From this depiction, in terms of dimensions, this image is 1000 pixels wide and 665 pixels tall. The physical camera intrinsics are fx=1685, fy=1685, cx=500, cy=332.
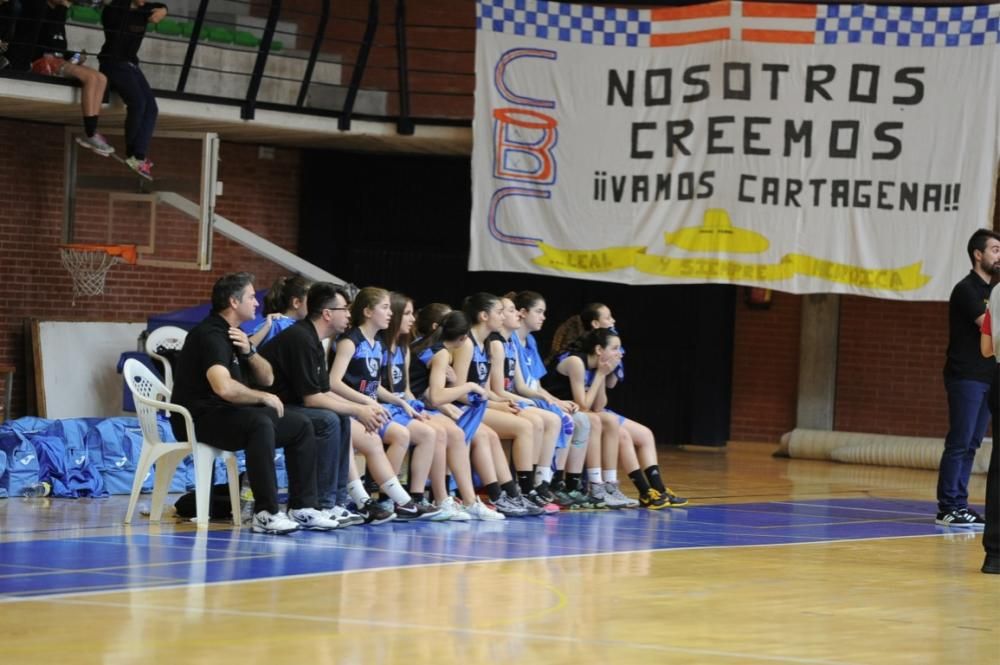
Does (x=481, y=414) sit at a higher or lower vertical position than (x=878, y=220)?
lower

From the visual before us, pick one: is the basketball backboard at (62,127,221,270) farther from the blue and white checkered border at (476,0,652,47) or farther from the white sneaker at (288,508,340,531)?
the white sneaker at (288,508,340,531)

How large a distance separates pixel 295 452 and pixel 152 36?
22.2 ft

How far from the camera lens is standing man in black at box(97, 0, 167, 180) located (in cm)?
1302

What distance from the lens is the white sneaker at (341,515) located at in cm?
882

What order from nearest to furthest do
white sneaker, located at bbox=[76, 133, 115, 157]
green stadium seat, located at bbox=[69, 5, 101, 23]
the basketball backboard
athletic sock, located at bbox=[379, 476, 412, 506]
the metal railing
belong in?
athletic sock, located at bbox=[379, 476, 412, 506] → white sneaker, located at bbox=[76, 133, 115, 157] → the basketball backboard → the metal railing → green stadium seat, located at bbox=[69, 5, 101, 23]

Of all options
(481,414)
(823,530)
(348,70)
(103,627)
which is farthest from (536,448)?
(348,70)

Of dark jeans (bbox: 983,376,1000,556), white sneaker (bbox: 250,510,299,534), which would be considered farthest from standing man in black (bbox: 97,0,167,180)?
dark jeans (bbox: 983,376,1000,556)

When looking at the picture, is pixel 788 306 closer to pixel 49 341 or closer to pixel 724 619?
pixel 49 341

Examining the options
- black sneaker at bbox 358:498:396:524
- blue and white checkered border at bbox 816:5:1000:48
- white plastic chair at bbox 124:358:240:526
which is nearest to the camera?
white plastic chair at bbox 124:358:240:526

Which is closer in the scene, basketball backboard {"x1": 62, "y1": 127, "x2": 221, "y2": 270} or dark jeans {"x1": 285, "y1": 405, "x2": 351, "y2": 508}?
dark jeans {"x1": 285, "y1": 405, "x2": 351, "y2": 508}

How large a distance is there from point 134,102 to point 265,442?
545 cm

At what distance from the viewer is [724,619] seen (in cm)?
629

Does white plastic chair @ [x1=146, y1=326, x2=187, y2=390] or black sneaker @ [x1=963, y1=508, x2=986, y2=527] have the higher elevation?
white plastic chair @ [x1=146, y1=326, x2=187, y2=390]

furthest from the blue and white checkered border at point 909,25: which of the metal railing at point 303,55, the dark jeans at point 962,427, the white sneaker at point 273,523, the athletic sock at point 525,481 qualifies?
the white sneaker at point 273,523
